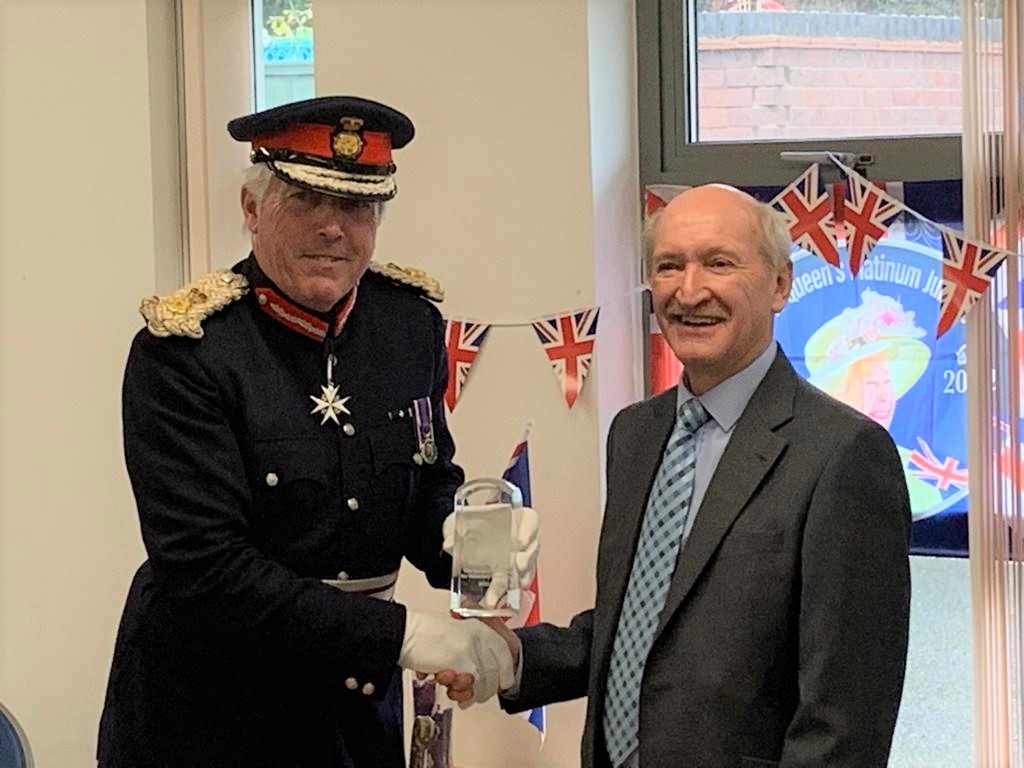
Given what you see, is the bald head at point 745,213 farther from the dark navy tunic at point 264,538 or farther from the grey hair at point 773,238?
the dark navy tunic at point 264,538

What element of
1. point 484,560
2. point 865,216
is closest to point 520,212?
point 865,216

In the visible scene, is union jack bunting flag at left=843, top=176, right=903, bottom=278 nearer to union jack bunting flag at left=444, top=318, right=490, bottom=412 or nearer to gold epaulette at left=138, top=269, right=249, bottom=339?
union jack bunting flag at left=444, top=318, right=490, bottom=412

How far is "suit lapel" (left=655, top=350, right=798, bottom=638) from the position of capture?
5.22ft

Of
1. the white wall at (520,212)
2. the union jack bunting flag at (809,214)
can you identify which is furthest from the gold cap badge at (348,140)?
the union jack bunting flag at (809,214)

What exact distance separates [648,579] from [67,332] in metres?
1.46

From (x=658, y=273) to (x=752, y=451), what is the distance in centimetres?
23

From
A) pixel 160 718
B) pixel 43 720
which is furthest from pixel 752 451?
pixel 43 720

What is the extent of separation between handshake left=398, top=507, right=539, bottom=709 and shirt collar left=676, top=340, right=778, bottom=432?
1.09 ft

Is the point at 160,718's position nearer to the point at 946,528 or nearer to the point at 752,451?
the point at 752,451

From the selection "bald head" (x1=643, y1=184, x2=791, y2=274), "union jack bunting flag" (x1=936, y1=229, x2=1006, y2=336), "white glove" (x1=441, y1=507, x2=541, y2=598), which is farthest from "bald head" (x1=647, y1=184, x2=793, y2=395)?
"union jack bunting flag" (x1=936, y1=229, x2=1006, y2=336)

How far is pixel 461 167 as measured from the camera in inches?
99.0

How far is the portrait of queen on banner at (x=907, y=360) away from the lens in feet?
7.88

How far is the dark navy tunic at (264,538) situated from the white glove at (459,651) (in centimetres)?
2

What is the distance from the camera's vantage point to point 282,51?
2891 millimetres
